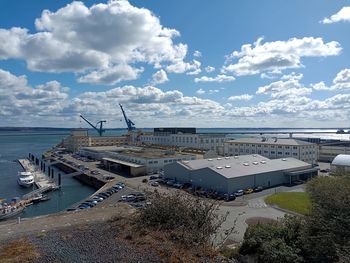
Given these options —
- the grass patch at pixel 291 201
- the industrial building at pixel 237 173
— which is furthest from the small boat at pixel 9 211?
the grass patch at pixel 291 201

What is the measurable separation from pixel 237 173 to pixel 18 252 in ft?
44.2

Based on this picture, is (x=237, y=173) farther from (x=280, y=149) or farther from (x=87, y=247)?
(x=87, y=247)

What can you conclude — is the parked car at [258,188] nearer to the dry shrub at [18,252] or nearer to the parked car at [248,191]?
the parked car at [248,191]

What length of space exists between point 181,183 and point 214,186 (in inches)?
106

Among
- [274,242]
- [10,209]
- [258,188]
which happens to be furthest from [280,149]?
[274,242]

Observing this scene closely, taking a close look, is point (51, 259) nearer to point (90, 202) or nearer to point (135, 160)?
point (90, 202)

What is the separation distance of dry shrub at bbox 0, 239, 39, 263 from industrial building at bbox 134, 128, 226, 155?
28217mm

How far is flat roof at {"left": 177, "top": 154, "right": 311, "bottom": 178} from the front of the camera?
57.8ft

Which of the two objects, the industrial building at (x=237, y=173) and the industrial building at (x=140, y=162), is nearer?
the industrial building at (x=237, y=173)

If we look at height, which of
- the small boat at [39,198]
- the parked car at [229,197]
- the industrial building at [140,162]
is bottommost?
the small boat at [39,198]

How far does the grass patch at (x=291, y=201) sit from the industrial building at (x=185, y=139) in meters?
17.3

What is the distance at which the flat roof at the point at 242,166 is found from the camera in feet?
57.8

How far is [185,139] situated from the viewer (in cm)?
3866

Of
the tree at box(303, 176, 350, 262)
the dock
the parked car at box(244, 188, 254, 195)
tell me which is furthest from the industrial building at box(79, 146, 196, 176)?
the tree at box(303, 176, 350, 262)
